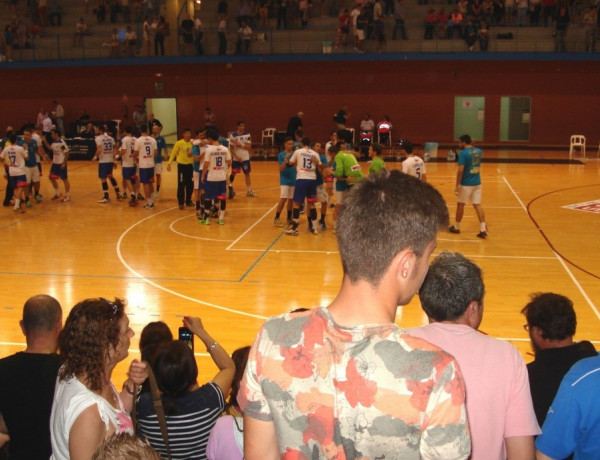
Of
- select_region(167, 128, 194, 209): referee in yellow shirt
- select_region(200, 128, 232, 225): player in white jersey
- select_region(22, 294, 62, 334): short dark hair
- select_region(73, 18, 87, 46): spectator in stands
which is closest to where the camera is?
select_region(22, 294, 62, 334): short dark hair

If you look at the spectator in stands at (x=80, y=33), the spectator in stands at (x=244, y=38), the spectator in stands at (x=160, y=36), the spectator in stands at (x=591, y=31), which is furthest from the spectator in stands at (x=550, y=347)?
the spectator in stands at (x=80, y=33)

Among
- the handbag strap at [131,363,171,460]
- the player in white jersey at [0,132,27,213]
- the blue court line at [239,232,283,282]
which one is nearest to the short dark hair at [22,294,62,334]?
the handbag strap at [131,363,171,460]

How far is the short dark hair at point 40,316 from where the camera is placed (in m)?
4.04

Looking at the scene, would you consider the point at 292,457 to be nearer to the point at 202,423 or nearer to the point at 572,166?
the point at 202,423

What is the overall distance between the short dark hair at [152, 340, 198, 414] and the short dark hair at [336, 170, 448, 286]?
6.92 ft

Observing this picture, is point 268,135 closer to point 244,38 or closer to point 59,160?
point 244,38

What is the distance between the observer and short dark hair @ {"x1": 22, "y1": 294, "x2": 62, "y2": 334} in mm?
4039

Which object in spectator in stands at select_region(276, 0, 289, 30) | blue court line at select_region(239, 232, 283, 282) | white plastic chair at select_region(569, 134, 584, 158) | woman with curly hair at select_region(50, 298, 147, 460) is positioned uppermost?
spectator in stands at select_region(276, 0, 289, 30)

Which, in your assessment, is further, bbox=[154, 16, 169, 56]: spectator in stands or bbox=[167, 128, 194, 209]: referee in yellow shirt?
bbox=[154, 16, 169, 56]: spectator in stands

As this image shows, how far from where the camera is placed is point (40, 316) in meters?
4.05

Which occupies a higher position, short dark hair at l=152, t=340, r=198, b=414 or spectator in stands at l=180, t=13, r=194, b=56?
spectator in stands at l=180, t=13, r=194, b=56

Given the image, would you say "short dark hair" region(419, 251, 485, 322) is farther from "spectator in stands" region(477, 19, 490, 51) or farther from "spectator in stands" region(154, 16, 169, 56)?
"spectator in stands" region(154, 16, 169, 56)

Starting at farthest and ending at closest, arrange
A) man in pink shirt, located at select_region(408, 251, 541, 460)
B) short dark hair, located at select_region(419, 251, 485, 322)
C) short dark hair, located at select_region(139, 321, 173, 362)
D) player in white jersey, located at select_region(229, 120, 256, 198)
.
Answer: player in white jersey, located at select_region(229, 120, 256, 198) → short dark hair, located at select_region(139, 321, 173, 362) → short dark hair, located at select_region(419, 251, 485, 322) → man in pink shirt, located at select_region(408, 251, 541, 460)

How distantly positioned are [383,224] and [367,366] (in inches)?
15.3
